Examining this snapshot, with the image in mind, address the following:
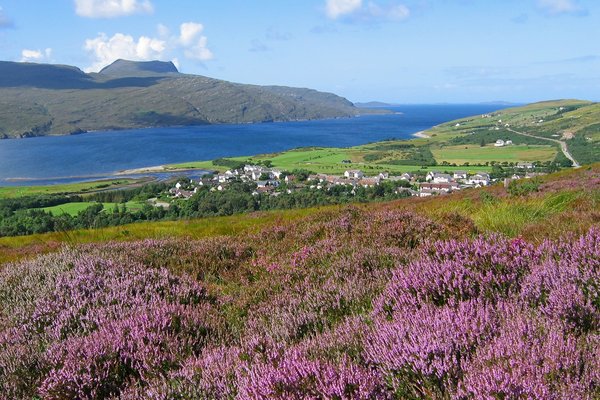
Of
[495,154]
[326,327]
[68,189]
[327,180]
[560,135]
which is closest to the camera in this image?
[326,327]

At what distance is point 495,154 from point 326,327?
420 ft

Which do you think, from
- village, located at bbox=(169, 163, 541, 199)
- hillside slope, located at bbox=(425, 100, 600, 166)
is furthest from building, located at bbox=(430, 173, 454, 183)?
hillside slope, located at bbox=(425, 100, 600, 166)

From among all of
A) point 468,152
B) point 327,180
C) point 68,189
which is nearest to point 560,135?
point 468,152

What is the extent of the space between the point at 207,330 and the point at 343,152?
136 m

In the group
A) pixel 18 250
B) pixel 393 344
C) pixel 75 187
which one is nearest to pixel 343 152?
pixel 75 187

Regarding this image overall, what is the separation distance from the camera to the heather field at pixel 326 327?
236cm

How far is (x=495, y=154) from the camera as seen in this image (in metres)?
120

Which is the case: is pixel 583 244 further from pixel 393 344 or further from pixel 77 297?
pixel 77 297

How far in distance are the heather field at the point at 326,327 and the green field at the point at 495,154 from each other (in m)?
105

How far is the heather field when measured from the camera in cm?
236

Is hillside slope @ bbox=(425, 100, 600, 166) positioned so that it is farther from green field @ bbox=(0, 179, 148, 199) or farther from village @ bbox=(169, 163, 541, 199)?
green field @ bbox=(0, 179, 148, 199)

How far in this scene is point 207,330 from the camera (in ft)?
13.6

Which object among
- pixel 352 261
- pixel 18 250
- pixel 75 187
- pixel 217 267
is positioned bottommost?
pixel 75 187

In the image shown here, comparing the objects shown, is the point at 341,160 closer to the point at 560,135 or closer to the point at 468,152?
the point at 468,152
